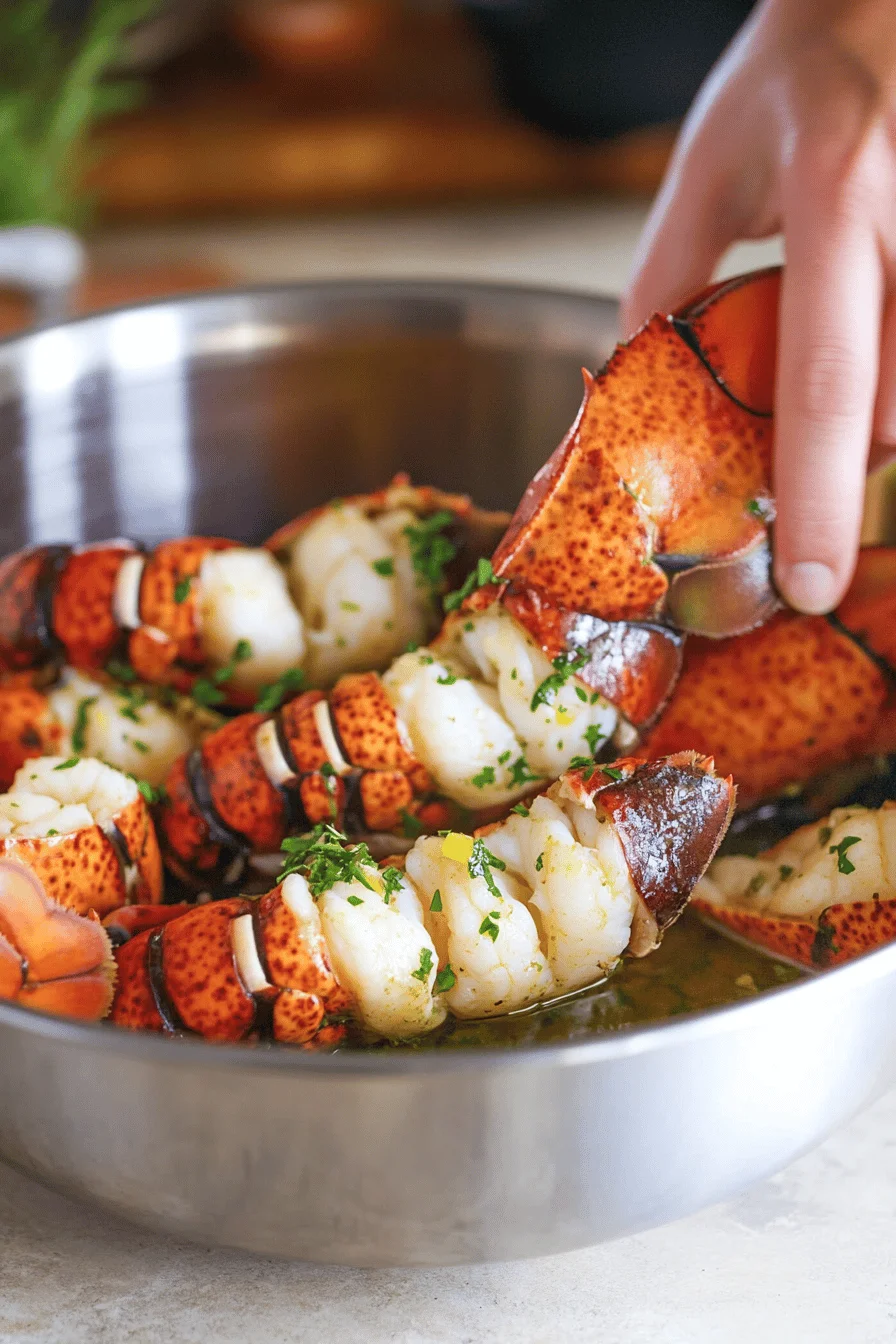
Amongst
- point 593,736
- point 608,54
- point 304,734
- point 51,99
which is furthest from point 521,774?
point 51,99

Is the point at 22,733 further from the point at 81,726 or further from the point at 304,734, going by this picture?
the point at 304,734

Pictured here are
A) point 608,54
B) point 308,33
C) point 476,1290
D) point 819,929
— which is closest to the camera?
point 476,1290

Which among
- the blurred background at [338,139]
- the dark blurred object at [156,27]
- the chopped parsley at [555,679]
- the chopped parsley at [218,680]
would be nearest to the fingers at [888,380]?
the chopped parsley at [555,679]

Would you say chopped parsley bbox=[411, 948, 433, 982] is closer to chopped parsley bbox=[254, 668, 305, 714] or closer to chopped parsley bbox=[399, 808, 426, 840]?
chopped parsley bbox=[399, 808, 426, 840]

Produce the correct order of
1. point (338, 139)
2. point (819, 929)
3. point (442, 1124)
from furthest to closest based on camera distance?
point (338, 139) < point (819, 929) < point (442, 1124)

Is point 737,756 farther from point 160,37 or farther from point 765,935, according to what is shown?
A: point 160,37

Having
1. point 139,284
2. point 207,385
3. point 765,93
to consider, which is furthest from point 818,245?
point 139,284
